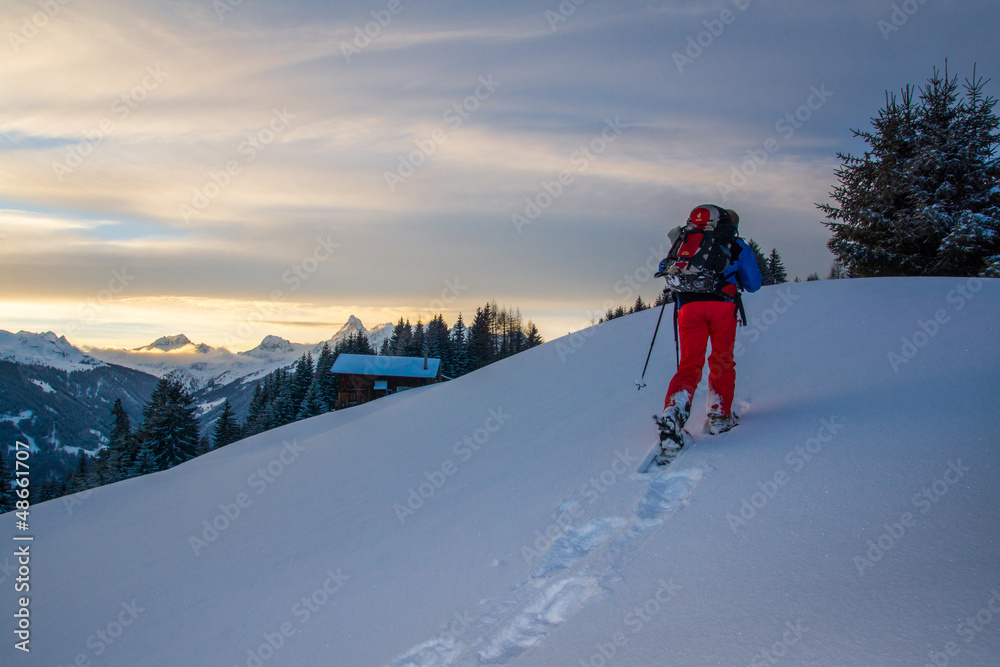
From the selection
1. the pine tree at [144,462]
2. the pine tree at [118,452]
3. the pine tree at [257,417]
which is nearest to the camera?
the pine tree at [144,462]

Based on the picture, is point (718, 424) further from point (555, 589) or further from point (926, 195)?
point (926, 195)

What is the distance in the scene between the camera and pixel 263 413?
53.3m

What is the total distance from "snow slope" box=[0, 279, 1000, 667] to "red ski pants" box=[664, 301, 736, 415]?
0.44 meters

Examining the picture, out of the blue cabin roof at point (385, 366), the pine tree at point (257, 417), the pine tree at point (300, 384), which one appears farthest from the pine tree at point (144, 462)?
the pine tree at point (300, 384)

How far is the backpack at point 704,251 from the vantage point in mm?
4984

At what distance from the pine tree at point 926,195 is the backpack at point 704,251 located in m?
15.4

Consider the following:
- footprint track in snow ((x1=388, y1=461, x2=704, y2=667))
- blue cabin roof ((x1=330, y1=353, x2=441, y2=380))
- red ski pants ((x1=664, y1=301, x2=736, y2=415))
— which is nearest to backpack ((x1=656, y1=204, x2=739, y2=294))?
red ski pants ((x1=664, y1=301, x2=736, y2=415))

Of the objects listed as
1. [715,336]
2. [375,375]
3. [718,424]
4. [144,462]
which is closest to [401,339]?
[375,375]

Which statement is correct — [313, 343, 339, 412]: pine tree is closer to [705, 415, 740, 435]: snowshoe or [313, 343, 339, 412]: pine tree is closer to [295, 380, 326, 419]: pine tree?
[295, 380, 326, 419]: pine tree

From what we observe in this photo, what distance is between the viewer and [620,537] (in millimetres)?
3641

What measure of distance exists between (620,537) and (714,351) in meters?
2.25

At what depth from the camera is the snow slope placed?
2.54 meters

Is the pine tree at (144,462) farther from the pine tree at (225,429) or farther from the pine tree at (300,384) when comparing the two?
the pine tree at (300,384)

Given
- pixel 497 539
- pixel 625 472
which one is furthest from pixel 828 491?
pixel 497 539
